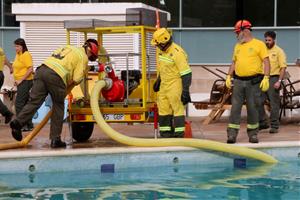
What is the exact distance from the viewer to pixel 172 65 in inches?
378

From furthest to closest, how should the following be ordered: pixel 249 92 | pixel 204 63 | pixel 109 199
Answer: pixel 204 63 < pixel 249 92 < pixel 109 199

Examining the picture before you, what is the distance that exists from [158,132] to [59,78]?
7.34ft

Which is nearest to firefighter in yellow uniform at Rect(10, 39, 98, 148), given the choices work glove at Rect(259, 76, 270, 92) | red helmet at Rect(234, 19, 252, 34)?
red helmet at Rect(234, 19, 252, 34)

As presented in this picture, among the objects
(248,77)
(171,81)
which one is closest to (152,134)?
(171,81)

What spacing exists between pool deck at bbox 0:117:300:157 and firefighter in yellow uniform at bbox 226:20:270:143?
28cm

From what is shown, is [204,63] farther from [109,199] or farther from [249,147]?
[109,199]

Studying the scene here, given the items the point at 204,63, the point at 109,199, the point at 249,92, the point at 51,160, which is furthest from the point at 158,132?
the point at 204,63

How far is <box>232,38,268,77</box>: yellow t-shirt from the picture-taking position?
381 inches

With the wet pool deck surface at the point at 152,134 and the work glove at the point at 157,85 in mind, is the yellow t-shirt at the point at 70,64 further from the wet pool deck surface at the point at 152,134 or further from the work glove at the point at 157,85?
the work glove at the point at 157,85

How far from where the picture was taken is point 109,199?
23.8ft

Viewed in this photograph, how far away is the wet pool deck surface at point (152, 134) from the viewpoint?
31.9ft

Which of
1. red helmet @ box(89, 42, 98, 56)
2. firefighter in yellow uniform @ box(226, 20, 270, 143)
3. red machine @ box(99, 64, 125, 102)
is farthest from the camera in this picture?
firefighter in yellow uniform @ box(226, 20, 270, 143)

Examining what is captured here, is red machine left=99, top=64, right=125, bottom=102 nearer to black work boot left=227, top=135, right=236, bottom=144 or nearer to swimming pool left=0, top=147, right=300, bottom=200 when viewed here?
swimming pool left=0, top=147, right=300, bottom=200

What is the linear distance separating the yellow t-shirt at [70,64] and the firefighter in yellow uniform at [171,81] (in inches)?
42.4
